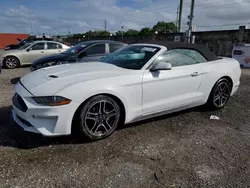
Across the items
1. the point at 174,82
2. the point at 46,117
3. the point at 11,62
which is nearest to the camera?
the point at 46,117

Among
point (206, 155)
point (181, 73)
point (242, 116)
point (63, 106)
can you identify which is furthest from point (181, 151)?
point (242, 116)

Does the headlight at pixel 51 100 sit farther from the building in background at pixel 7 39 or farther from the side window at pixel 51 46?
the building in background at pixel 7 39

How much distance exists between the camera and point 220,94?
14.4 ft

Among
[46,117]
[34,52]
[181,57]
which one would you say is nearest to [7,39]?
[34,52]

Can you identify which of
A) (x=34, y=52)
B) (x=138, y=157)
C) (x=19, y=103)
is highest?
(x=34, y=52)

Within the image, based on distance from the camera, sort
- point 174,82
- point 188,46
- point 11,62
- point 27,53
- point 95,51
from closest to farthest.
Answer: point 174,82
point 188,46
point 95,51
point 11,62
point 27,53

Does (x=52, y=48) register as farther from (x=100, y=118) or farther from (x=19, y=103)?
(x=100, y=118)

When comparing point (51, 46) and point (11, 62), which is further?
point (51, 46)

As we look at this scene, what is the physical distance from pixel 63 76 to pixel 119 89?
2.75 ft

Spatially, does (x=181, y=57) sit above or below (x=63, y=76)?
above

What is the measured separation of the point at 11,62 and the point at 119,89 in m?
9.06

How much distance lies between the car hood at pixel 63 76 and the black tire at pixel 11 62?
7.92 metres

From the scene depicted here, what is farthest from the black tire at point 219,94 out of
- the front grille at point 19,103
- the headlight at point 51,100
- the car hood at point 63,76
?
the front grille at point 19,103

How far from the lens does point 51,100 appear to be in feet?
8.87
